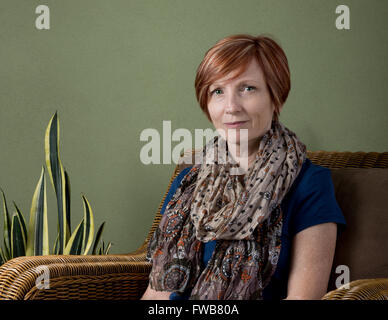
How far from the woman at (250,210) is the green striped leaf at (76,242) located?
68 cm

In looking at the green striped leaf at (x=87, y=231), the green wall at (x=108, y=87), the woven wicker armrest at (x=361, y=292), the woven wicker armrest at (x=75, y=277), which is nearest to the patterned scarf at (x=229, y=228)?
the woven wicker armrest at (x=75, y=277)

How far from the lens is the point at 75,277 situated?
1416 millimetres

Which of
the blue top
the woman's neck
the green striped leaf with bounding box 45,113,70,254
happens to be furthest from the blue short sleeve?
the green striped leaf with bounding box 45,113,70,254

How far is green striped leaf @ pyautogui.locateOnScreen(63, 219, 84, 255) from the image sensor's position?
208 centimetres

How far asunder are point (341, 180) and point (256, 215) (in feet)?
1.16

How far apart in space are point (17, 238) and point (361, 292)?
5.15ft

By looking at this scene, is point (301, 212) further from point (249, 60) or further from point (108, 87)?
point (108, 87)

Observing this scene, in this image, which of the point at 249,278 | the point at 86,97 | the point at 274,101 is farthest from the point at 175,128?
the point at 249,278

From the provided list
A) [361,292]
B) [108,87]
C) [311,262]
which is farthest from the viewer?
[108,87]

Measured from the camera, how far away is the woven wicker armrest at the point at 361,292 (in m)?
0.98

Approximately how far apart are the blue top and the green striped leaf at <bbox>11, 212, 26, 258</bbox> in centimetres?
100

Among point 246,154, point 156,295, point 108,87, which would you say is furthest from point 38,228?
point 246,154

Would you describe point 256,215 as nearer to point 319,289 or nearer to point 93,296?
point 319,289

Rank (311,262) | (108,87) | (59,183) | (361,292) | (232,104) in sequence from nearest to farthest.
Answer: (361,292), (311,262), (232,104), (59,183), (108,87)
